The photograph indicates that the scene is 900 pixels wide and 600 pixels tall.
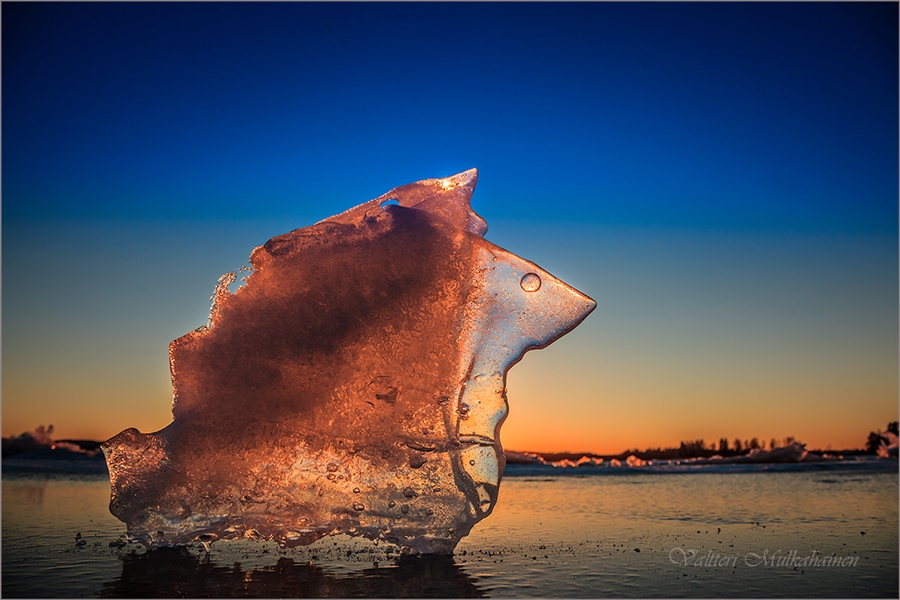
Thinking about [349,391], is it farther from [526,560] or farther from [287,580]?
[526,560]

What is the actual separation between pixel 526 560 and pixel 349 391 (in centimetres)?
262

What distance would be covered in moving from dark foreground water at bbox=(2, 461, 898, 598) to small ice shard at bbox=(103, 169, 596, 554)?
51 centimetres

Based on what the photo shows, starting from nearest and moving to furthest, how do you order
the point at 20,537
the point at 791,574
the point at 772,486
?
the point at 791,574, the point at 20,537, the point at 772,486

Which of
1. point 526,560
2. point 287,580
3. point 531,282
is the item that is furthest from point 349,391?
point 526,560

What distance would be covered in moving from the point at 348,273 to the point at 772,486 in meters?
16.5

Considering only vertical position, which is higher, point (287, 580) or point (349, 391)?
point (349, 391)

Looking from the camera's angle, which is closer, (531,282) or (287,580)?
(287,580)

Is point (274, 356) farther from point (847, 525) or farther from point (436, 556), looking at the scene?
point (847, 525)

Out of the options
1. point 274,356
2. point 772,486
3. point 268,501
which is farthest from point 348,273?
point 772,486

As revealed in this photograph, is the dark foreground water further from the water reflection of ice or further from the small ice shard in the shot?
the small ice shard

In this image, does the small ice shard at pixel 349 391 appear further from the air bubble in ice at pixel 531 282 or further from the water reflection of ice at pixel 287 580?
the water reflection of ice at pixel 287 580

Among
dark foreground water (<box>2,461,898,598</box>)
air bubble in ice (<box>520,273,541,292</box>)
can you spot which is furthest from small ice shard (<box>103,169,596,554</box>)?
dark foreground water (<box>2,461,898,598</box>)

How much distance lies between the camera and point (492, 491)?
795cm

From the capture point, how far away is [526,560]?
27.1 ft
